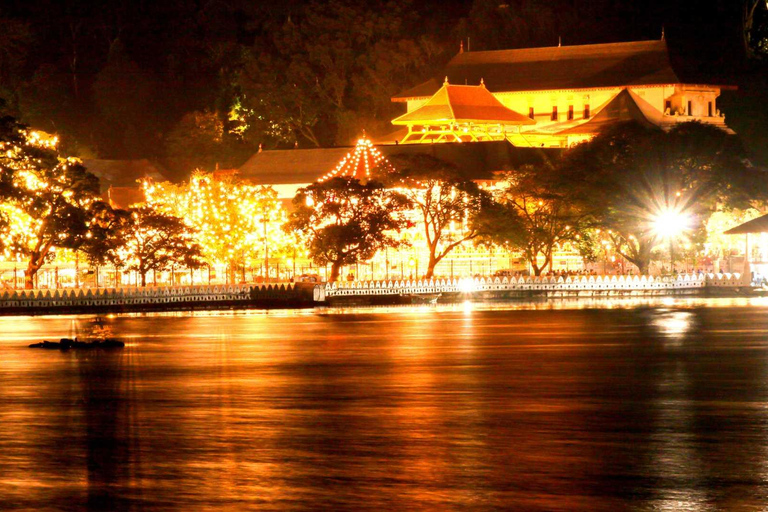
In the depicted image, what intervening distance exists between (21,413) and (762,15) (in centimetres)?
1316

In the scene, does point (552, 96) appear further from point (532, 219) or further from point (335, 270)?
point (335, 270)

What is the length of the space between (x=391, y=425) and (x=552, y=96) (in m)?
87.3

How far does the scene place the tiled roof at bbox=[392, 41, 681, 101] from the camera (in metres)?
101

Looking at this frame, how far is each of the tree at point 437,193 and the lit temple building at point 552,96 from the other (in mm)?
22023

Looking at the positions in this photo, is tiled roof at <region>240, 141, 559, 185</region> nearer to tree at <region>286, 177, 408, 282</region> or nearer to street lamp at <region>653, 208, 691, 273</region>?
tree at <region>286, 177, 408, 282</region>

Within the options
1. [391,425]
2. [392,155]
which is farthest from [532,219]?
[391,425]

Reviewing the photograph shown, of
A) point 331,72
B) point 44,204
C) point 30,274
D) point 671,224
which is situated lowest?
point 30,274

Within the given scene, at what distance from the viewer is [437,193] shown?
A: 230ft

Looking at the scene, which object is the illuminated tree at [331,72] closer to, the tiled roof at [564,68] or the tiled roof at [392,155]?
the tiled roof at [564,68]

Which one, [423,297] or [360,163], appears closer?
[423,297]

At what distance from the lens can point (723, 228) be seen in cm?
8444

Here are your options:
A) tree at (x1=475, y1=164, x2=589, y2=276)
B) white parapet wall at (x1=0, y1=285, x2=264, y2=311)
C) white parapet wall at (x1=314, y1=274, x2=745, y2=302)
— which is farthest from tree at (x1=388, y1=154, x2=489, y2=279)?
white parapet wall at (x1=0, y1=285, x2=264, y2=311)

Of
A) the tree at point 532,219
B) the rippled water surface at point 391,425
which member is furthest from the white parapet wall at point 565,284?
the rippled water surface at point 391,425

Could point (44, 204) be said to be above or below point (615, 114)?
below
